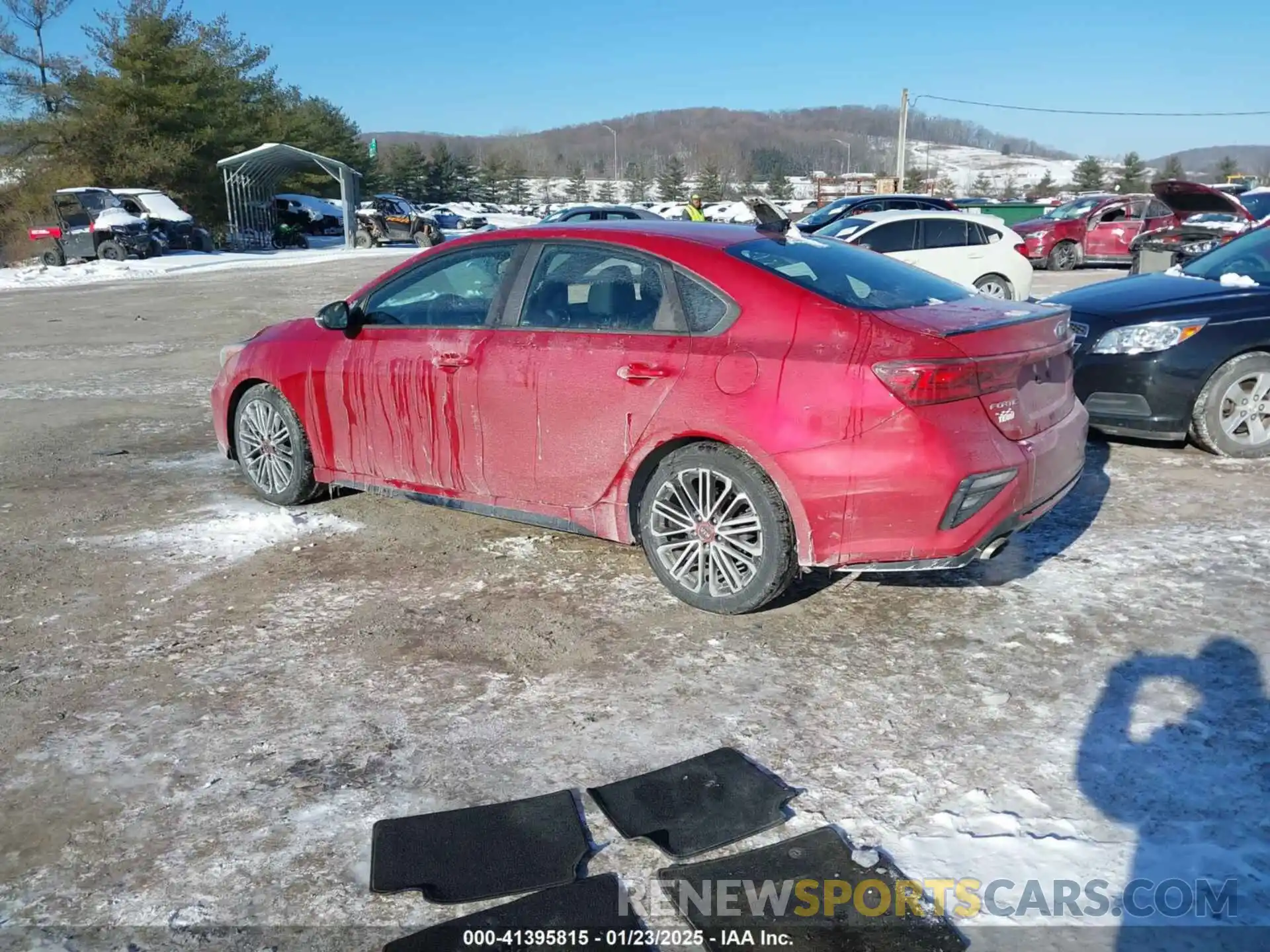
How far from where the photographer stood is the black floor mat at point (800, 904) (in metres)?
2.37

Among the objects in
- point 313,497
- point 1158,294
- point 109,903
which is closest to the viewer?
point 109,903

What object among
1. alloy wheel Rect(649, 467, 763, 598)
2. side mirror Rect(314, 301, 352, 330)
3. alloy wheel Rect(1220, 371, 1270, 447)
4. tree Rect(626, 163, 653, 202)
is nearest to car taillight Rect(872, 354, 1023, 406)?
alloy wheel Rect(649, 467, 763, 598)

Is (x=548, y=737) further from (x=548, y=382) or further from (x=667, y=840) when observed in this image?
(x=548, y=382)

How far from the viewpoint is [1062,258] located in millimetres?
22562

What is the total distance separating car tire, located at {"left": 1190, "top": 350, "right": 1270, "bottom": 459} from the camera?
6297 mm

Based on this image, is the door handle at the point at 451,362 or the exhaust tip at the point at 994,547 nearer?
the exhaust tip at the point at 994,547

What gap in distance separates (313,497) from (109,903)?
3414 millimetres

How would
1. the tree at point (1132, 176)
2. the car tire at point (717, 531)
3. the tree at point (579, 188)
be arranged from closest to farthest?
the car tire at point (717, 531)
the tree at point (1132, 176)
the tree at point (579, 188)

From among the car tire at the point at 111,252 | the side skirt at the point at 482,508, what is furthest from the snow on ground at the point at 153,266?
the side skirt at the point at 482,508

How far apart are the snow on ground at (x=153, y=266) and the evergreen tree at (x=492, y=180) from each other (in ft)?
211

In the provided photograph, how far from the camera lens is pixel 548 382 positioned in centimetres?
439

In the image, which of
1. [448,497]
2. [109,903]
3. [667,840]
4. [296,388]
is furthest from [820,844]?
[296,388]

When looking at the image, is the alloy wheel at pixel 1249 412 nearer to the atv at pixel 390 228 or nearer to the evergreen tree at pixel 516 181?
the atv at pixel 390 228

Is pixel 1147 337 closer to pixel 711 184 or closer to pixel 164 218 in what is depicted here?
pixel 164 218
